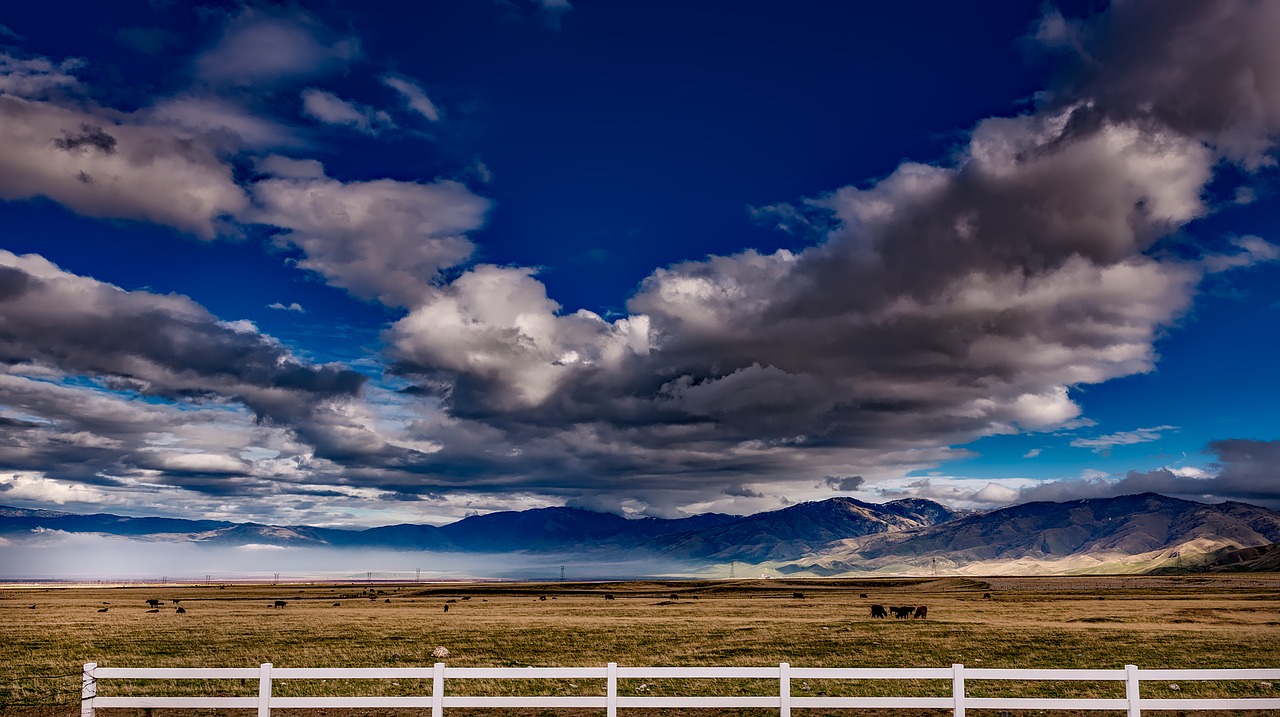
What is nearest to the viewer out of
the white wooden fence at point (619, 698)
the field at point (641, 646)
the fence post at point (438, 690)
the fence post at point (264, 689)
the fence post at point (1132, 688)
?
the fence post at point (264, 689)

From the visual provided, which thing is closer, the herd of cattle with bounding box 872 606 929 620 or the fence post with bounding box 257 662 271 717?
the fence post with bounding box 257 662 271 717

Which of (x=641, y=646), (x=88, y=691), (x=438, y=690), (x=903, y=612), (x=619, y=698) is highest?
(x=438, y=690)

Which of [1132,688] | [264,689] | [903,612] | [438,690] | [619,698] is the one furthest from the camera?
[903,612]

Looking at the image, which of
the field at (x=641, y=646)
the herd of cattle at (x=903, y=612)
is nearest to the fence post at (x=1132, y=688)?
the field at (x=641, y=646)

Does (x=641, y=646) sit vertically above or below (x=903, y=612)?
above

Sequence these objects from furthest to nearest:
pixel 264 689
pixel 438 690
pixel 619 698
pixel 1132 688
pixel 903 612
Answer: pixel 903 612 → pixel 1132 688 → pixel 619 698 → pixel 438 690 → pixel 264 689

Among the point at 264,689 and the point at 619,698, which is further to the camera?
the point at 619,698

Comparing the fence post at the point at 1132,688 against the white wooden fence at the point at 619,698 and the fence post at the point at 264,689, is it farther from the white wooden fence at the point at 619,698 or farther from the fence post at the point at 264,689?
the fence post at the point at 264,689

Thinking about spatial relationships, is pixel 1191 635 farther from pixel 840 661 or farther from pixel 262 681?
pixel 262 681

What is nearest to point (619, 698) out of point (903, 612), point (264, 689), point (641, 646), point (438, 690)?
point (438, 690)

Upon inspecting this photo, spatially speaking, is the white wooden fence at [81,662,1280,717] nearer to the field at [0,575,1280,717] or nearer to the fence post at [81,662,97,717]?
the fence post at [81,662,97,717]

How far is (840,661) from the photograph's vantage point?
38.5 m

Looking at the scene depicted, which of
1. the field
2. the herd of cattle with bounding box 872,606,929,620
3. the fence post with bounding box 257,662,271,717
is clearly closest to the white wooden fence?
the fence post with bounding box 257,662,271,717

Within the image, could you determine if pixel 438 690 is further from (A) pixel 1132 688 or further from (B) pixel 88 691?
(A) pixel 1132 688
